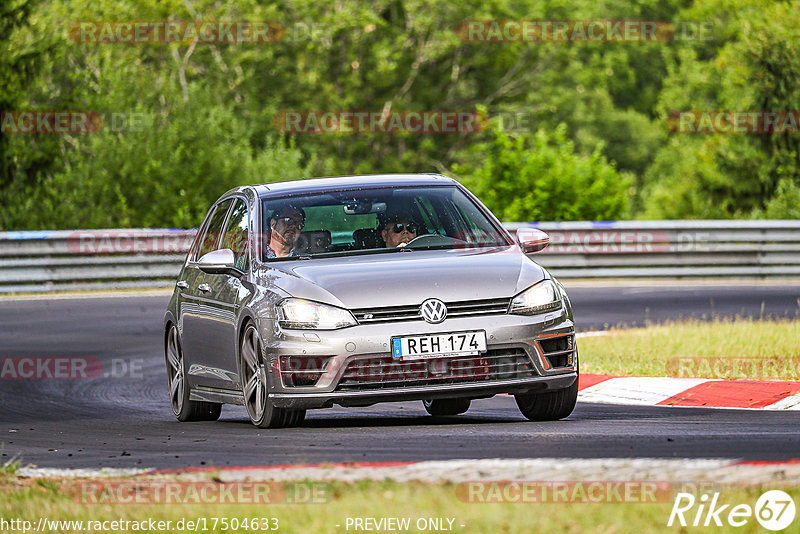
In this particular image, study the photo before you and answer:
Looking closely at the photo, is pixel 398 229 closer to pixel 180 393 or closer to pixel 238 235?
pixel 238 235

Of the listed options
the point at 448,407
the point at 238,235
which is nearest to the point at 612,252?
the point at 448,407

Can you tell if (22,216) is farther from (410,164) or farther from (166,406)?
(410,164)

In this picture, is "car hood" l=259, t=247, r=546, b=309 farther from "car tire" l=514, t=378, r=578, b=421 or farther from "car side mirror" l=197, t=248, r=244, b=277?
"car tire" l=514, t=378, r=578, b=421

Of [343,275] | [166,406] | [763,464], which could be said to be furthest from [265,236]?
[763,464]

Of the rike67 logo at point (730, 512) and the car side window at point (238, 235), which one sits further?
the car side window at point (238, 235)

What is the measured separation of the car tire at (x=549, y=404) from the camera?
9219 millimetres

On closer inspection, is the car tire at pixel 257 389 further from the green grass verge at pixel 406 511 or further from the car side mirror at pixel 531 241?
the green grass verge at pixel 406 511

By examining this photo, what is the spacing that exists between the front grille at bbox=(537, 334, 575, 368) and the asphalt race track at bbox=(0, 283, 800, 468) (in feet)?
1.21

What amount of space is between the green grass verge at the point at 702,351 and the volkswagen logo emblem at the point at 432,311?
3769 millimetres

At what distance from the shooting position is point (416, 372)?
339 inches

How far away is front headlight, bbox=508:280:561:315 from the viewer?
8.80m

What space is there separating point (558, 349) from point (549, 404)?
0.52 m

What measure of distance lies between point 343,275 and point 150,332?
9.62m

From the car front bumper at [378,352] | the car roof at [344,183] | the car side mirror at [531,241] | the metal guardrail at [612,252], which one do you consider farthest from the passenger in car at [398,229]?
the metal guardrail at [612,252]
